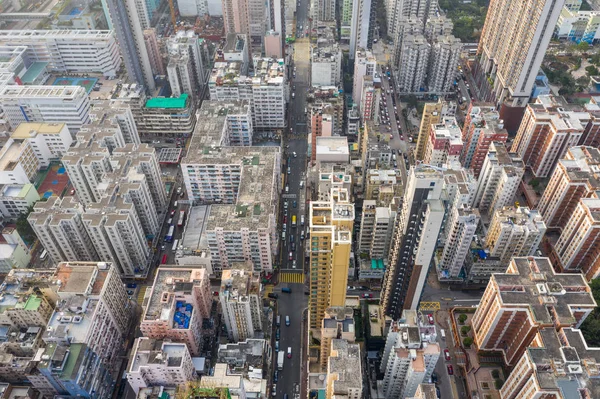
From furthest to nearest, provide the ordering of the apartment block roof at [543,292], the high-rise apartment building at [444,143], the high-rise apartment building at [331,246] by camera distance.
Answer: the high-rise apartment building at [444,143] → the apartment block roof at [543,292] → the high-rise apartment building at [331,246]

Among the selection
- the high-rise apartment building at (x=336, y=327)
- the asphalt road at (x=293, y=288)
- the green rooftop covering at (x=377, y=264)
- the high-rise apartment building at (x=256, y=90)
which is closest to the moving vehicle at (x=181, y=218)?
the asphalt road at (x=293, y=288)

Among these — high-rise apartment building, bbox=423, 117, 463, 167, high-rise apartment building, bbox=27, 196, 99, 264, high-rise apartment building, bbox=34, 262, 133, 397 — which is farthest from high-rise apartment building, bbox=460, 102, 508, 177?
high-rise apartment building, bbox=27, 196, 99, 264

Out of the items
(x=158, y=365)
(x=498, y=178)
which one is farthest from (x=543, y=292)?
(x=158, y=365)

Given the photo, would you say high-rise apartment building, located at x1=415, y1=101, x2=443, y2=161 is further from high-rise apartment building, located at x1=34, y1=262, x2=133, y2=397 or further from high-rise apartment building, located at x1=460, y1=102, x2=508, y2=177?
high-rise apartment building, located at x1=34, y1=262, x2=133, y2=397

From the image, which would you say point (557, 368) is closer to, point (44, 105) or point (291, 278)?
point (291, 278)

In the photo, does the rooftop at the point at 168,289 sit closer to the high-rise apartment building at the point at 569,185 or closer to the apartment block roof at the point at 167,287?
the apartment block roof at the point at 167,287

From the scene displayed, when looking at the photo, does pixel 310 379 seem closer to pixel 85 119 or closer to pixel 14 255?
pixel 14 255
